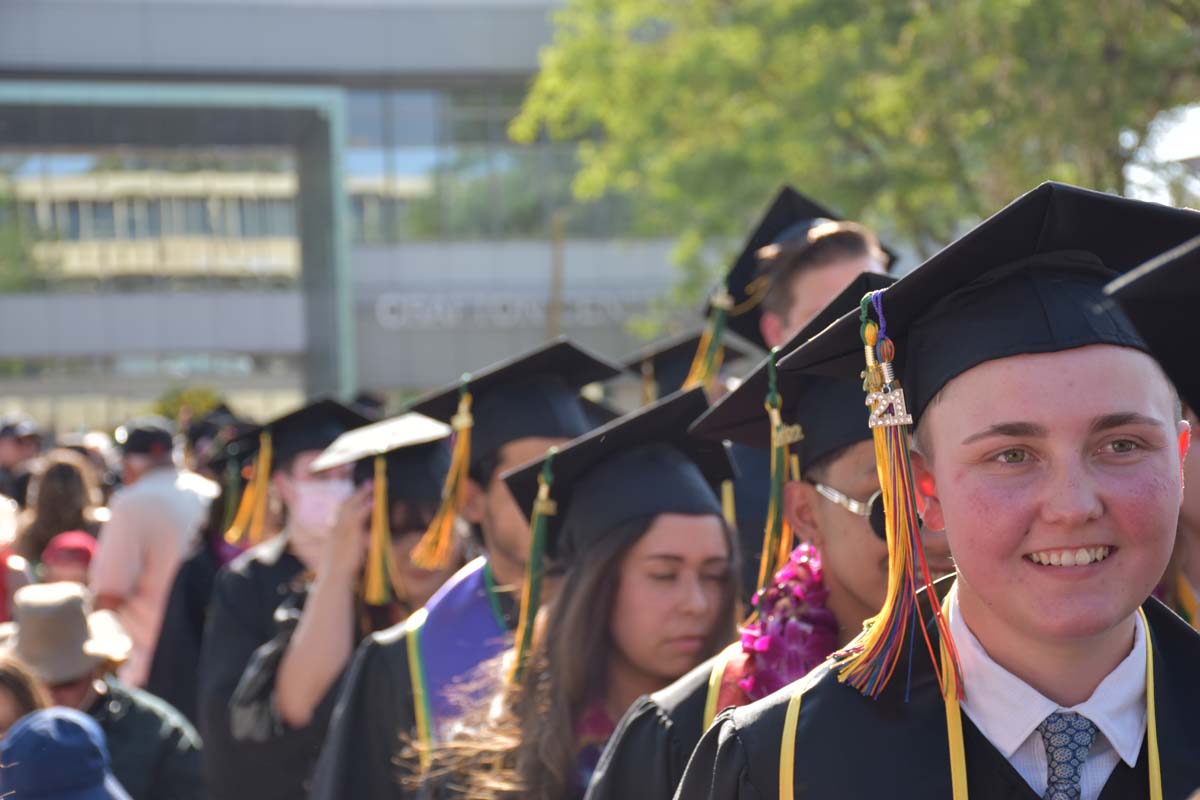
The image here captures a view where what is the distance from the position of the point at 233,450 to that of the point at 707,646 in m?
3.77

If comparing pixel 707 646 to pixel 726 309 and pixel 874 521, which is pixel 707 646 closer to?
pixel 874 521

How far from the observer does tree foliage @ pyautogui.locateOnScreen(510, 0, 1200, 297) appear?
9.36 m

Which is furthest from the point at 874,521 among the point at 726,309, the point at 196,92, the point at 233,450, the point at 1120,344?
the point at 196,92

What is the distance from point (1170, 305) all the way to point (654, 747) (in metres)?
1.33

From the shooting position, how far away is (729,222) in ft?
49.9

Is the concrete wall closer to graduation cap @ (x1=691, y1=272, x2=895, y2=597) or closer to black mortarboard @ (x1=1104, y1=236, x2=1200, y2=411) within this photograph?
graduation cap @ (x1=691, y1=272, x2=895, y2=597)

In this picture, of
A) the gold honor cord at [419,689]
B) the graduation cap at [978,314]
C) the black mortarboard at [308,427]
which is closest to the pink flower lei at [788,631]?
the graduation cap at [978,314]

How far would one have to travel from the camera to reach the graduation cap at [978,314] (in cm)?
201

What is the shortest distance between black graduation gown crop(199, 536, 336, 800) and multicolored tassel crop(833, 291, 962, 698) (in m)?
3.22

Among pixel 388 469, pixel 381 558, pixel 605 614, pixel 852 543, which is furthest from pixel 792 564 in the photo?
pixel 388 469

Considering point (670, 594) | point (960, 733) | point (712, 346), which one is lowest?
point (670, 594)

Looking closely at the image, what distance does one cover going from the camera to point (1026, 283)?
208 cm

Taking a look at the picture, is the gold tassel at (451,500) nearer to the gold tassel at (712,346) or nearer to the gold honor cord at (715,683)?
the gold tassel at (712,346)

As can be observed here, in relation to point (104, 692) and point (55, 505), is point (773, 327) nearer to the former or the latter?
point (104, 692)
